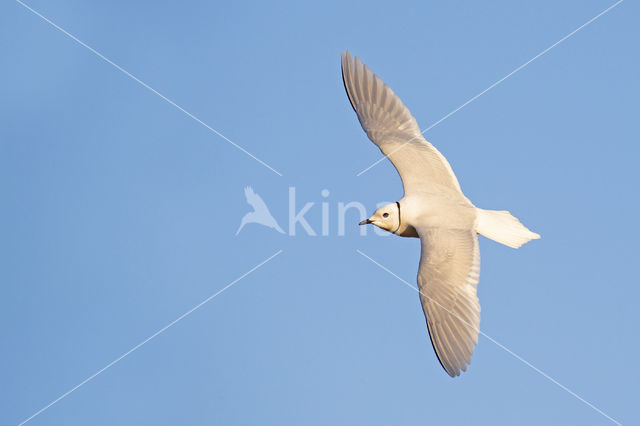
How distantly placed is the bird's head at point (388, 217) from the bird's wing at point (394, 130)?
351 millimetres

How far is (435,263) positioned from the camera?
8.59m

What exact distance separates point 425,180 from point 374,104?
1.33 metres

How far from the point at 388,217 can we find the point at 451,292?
1.31m

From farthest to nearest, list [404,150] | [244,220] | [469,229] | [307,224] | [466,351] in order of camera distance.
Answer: [244,220]
[307,224]
[404,150]
[469,229]
[466,351]

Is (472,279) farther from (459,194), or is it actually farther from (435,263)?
(459,194)

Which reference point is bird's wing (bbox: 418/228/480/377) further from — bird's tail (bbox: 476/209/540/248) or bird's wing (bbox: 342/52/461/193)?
bird's wing (bbox: 342/52/461/193)

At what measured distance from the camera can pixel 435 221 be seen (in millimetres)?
9008

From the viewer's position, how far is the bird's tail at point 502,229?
910cm

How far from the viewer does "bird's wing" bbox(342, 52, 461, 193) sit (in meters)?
9.53

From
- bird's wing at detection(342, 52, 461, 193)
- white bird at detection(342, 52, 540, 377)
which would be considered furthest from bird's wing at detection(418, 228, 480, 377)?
bird's wing at detection(342, 52, 461, 193)

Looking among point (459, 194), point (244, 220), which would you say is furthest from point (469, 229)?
point (244, 220)

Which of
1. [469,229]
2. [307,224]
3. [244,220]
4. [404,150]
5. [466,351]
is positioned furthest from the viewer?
[244,220]

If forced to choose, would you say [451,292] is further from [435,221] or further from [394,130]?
[394,130]

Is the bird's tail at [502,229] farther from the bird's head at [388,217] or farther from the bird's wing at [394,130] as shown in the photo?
the bird's head at [388,217]
